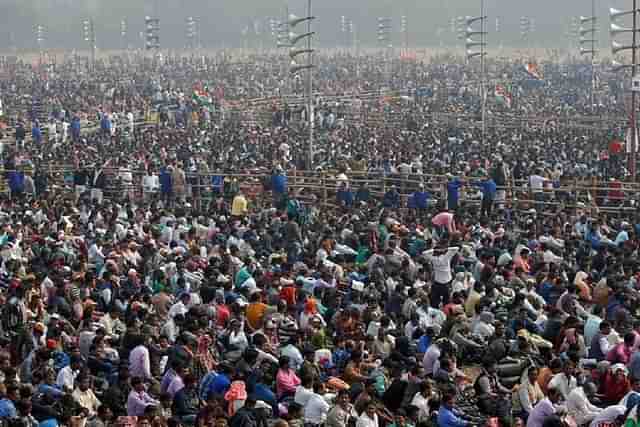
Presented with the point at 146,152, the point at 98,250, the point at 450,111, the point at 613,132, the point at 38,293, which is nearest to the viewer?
the point at 38,293

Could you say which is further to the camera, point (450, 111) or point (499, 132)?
point (450, 111)

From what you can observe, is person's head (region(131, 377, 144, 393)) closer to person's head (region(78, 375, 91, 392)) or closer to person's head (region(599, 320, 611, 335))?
person's head (region(78, 375, 91, 392))

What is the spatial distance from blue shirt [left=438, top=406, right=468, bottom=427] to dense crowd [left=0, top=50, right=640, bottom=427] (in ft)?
0.11

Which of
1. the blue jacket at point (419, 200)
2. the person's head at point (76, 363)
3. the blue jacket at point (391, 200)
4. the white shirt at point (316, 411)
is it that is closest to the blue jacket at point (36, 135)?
the blue jacket at point (391, 200)

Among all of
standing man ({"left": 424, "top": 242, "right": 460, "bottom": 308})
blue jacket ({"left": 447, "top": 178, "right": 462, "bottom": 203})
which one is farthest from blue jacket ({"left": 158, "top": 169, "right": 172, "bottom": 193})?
standing man ({"left": 424, "top": 242, "right": 460, "bottom": 308})

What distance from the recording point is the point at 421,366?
1284cm

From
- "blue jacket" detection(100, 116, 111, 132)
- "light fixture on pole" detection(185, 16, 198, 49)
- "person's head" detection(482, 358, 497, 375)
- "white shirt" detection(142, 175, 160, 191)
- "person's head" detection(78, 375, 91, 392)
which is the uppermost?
"light fixture on pole" detection(185, 16, 198, 49)

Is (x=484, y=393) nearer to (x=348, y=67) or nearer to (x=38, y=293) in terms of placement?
(x=38, y=293)

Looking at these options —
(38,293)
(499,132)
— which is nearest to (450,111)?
(499,132)

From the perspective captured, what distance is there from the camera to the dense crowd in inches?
469

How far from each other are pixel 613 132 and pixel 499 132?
13.2 feet

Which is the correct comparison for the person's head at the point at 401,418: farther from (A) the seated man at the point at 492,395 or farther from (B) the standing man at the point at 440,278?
(B) the standing man at the point at 440,278

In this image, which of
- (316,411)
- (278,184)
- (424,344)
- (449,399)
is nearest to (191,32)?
(278,184)

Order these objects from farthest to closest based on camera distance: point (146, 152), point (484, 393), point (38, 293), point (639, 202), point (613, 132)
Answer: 1. point (613, 132)
2. point (146, 152)
3. point (639, 202)
4. point (38, 293)
5. point (484, 393)
